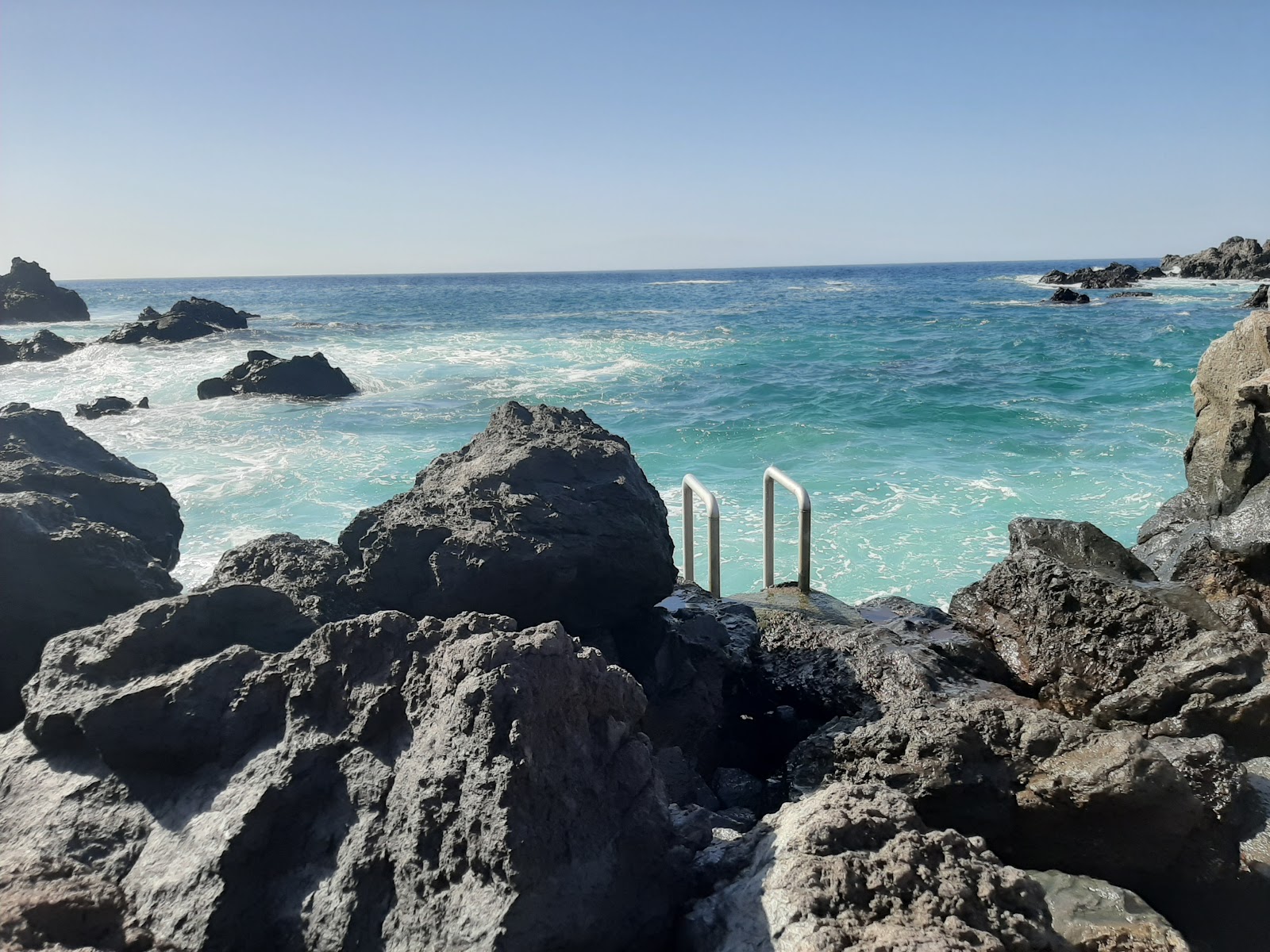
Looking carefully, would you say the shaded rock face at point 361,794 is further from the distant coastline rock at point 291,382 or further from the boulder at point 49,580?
the distant coastline rock at point 291,382

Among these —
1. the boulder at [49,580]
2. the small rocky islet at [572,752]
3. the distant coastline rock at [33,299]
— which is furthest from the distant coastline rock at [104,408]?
the distant coastline rock at [33,299]

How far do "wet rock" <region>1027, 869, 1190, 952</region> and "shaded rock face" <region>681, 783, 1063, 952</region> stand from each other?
0.45 meters

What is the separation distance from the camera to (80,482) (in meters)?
4.85

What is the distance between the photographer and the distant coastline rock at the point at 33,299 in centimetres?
3888

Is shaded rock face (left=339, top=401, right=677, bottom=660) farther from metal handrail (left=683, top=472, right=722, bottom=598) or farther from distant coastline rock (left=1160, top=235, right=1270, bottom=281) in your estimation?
distant coastline rock (left=1160, top=235, right=1270, bottom=281)

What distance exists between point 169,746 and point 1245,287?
170 ft

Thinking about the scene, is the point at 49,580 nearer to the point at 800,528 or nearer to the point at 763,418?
the point at 800,528

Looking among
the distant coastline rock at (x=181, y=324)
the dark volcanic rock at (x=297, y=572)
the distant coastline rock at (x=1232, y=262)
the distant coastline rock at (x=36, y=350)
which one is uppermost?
the distant coastline rock at (x=1232, y=262)

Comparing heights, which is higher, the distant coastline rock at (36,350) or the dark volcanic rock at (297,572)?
the distant coastline rock at (36,350)

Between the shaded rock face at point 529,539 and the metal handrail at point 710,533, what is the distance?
1.44 m

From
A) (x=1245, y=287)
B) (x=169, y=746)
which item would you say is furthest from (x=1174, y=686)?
(x=1245, y=287)

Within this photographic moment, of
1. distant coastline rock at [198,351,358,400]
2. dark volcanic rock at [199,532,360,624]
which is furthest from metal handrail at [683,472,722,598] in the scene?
distant coastline rock at [198,351,358,400]

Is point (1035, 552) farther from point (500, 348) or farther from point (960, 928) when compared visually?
point (500, 348)

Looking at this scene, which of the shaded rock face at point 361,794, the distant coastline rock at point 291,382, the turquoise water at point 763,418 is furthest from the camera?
the distant coastline rock at point 291,382
